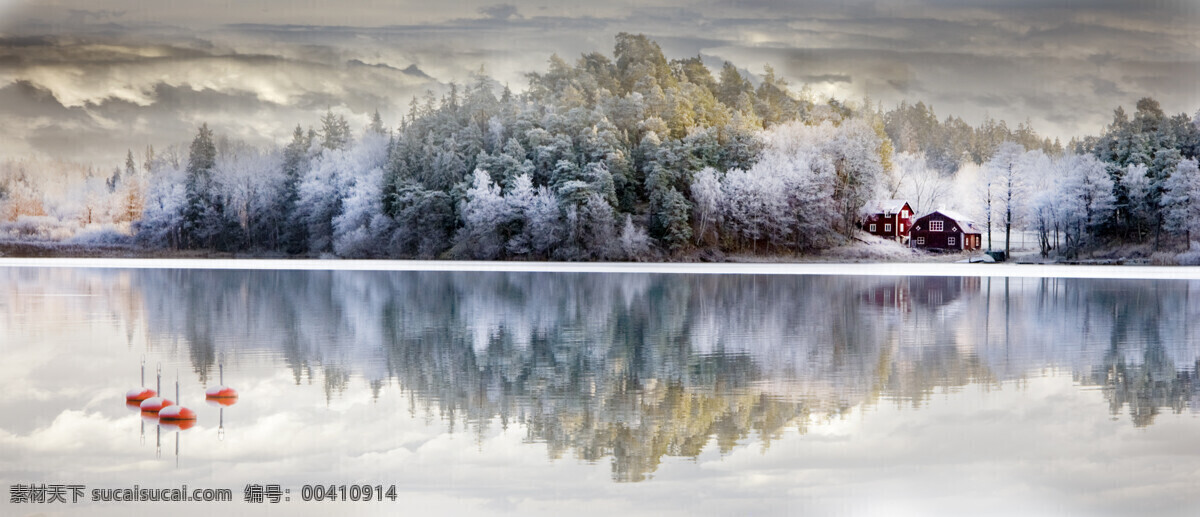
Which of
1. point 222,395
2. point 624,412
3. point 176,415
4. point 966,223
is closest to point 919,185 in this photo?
point 966,223

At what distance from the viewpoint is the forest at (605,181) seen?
188 feet

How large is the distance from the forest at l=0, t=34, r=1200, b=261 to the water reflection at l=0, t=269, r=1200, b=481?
27377mm

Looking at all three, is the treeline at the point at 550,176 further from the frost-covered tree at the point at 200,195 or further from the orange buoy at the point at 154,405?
the orange buoy at the point at 154,405

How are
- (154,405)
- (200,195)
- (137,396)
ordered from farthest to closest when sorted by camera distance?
(200,195) → (137,396) → (154,405)

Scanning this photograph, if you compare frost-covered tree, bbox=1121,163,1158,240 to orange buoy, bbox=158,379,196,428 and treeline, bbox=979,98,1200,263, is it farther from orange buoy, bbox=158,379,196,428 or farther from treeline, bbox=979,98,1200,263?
orange buoy, bbox=158,379,196,428

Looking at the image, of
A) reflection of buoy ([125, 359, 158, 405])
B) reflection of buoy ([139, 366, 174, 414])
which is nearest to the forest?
reflection of buoy ([125, 359, 158, 405])

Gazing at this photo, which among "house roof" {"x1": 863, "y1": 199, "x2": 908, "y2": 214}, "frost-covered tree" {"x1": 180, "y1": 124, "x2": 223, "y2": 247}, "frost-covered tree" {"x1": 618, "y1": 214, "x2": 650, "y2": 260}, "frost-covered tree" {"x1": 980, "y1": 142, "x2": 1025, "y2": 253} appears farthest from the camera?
"frost-covered tree" {"x1": 180, "y1": 124, "x2": 223, "y2": 247}

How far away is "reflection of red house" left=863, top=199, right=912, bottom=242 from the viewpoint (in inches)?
2532

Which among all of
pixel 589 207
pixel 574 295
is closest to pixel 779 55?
pixel 589 207

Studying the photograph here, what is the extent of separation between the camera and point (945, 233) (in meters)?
63.1

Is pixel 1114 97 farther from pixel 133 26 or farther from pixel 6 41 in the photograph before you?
pixel 6 41

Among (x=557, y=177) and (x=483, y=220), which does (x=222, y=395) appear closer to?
(x=483, y=220)

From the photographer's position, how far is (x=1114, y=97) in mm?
61562

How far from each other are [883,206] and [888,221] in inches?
37.4
